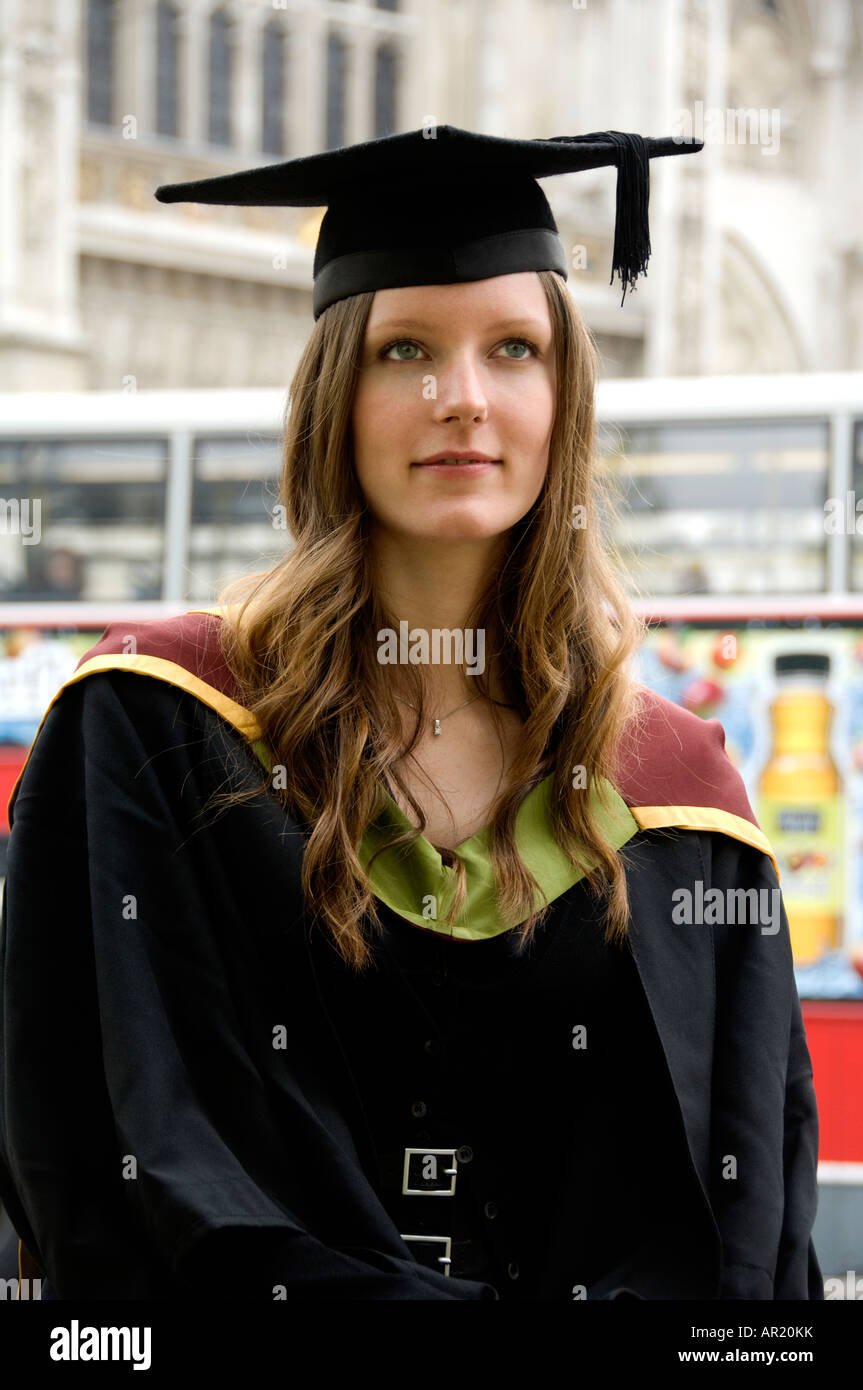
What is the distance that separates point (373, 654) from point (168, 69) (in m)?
15.0

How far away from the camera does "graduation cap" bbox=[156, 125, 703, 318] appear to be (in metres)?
1.38

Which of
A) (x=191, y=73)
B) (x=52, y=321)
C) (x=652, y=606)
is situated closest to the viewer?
(x=652, y=606)

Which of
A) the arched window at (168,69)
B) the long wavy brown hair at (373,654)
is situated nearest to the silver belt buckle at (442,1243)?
the long wavy brown hair at (373,654)

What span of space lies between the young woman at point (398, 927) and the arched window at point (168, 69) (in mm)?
14492

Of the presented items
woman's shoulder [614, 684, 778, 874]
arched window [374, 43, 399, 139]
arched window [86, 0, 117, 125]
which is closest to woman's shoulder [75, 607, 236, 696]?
woman's shoulder [614, 684, 778, 874]

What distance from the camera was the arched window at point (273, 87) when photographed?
15305 millimetres

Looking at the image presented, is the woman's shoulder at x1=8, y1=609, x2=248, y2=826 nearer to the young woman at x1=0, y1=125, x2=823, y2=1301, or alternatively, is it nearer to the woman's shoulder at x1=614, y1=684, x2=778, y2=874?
the young woman at x1=0, y1=125, x2=823, y2=1301

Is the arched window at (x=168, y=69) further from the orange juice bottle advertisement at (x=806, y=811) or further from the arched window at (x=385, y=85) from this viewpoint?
the orange juice bottle advertisement at (x=806, y=811)

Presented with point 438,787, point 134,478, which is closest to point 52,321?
point 134,478

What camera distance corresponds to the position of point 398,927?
52.1 inches

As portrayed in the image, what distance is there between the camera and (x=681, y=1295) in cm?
133

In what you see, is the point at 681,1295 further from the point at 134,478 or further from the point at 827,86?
the point at 827,86

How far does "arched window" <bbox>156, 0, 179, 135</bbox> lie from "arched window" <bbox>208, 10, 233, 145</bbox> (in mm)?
392
